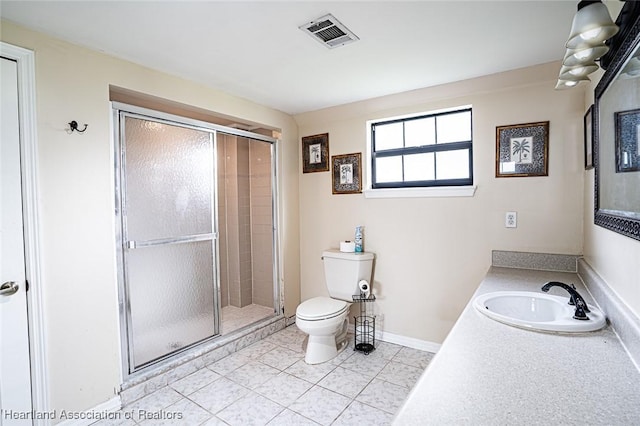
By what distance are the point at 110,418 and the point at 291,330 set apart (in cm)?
167

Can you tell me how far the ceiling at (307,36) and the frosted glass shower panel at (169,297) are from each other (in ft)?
4.36

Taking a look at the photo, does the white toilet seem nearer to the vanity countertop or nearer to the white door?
the vanity countertop

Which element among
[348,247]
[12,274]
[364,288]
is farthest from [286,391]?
[12,274]

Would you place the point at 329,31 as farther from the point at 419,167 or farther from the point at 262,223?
the point at 262,223

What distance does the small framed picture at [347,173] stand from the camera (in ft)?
10.1

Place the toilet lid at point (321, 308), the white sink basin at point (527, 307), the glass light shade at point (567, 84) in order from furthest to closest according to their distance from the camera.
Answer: the toilet lid at point (321, 308), the white sink basin at point (527, 307), the glass light shade at point (567, 84)

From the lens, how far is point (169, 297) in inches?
94.7

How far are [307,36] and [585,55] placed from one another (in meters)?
1.29

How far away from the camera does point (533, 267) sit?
7.42ft

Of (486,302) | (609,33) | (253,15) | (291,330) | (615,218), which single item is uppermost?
(253,15)

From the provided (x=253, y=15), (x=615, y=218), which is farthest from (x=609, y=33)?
(x=253, y=15)

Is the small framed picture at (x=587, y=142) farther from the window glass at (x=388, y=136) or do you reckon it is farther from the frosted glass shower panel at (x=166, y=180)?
the frosted glass shower panel at (x=166, y=180)

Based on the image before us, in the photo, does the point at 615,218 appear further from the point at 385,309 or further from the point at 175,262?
the point at 175,262

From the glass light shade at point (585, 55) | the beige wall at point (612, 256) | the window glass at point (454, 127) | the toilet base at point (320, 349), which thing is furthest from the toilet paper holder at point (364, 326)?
the glass light shade at point (585, 55)
